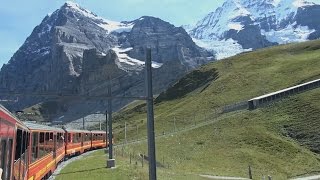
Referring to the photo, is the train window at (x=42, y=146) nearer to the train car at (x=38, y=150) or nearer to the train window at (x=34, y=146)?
the train car at (x=38, y=150)

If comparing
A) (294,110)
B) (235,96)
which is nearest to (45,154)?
(294,110)

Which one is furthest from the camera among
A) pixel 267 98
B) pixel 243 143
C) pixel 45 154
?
pixel 267 98

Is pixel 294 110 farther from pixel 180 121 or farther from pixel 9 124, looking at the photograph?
pixel 9 124

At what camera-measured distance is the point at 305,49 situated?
579ft

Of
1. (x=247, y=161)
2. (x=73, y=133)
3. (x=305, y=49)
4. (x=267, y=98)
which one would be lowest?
(x=247, y=161)

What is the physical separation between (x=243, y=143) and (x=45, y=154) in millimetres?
43998

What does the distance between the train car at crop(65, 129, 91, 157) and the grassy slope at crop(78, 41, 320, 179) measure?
8416mm

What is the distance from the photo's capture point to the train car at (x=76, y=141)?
52.9 meters

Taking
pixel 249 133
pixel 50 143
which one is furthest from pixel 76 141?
pixel 249 133

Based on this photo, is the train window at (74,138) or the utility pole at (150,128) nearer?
the utility pole at (150,128)

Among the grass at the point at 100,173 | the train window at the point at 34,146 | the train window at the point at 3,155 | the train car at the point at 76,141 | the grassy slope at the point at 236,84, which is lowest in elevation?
the grass at the point at 100,173

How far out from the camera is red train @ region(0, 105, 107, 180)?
13.0 meters

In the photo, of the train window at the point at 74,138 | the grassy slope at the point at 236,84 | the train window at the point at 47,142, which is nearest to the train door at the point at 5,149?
the train window at the point at 47,142

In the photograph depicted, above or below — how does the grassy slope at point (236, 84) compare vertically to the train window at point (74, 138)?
above
